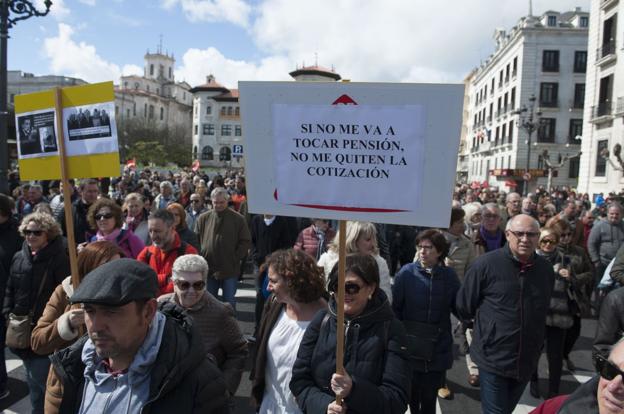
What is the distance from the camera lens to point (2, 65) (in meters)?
7.40

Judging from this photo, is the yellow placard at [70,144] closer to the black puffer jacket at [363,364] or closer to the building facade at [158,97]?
the black puffer jacket at [363,364]

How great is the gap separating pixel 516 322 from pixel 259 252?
12.6ft

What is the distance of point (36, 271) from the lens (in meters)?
3.54

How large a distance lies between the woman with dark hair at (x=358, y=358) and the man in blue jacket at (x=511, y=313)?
127 cm

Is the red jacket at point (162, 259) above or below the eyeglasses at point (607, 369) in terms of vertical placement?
below

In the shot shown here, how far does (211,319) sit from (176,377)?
1.30 meters

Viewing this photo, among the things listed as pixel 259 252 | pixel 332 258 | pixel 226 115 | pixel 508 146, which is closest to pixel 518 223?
pixel 332 258

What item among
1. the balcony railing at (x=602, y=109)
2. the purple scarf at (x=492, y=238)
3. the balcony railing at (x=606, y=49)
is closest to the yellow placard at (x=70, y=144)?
the purple scarf at (x=492, y=238)

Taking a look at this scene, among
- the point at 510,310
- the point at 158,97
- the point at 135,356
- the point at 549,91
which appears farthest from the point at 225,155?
the point at 135,356

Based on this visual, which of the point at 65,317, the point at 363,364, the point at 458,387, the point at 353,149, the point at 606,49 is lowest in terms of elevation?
the point at 458,387

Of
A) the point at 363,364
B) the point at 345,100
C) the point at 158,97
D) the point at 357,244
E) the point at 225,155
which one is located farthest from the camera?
the point at 158,97

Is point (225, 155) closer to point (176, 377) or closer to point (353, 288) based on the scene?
point (353, 288)

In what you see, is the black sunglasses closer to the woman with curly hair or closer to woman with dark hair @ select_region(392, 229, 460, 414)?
the woman with curly hair

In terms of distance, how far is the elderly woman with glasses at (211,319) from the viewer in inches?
114
